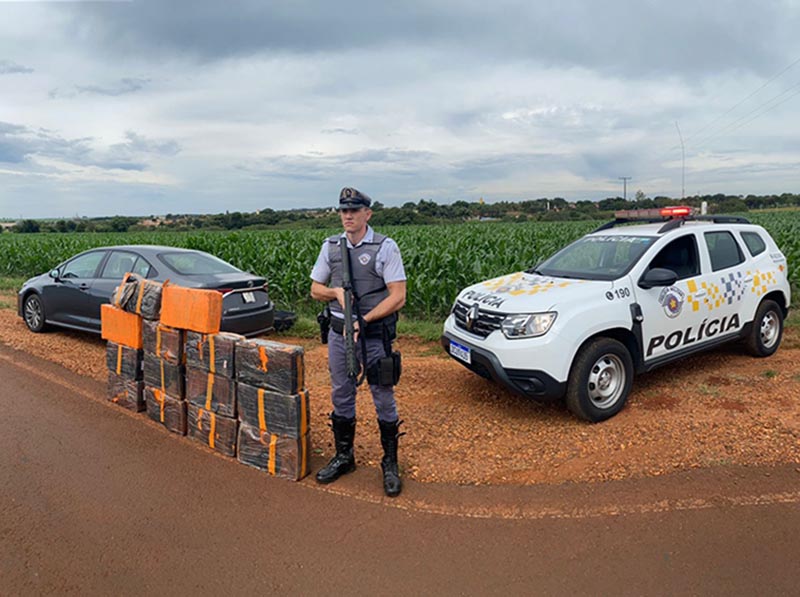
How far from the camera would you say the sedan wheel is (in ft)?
30.6

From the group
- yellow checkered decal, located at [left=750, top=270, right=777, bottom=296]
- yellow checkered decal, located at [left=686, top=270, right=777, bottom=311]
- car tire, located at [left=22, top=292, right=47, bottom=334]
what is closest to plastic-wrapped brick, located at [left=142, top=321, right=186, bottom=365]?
yellow checkered decal, located at [left=686, top=270, right=777, bottom=311]

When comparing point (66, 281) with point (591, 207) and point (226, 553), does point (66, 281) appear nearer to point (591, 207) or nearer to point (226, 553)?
point (226, 553)

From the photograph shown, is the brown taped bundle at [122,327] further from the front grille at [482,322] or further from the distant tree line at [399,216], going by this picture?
the distant tree line at [399,216]

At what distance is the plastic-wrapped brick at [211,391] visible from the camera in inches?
171

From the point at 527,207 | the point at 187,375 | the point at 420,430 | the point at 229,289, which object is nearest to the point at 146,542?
the point at 187,375

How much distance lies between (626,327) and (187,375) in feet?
12.9

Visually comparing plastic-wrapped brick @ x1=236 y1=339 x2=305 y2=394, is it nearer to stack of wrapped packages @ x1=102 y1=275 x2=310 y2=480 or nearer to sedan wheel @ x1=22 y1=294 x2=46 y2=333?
stack of wrapped packages @ x1=102 y1=275 x2=310 y2=480

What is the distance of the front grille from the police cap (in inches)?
74.9

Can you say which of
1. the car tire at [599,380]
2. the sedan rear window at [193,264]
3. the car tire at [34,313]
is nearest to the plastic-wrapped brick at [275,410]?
the car tire at [599,380]

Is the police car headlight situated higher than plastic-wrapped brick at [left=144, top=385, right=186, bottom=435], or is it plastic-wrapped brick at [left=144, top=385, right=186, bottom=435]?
the police car headlight

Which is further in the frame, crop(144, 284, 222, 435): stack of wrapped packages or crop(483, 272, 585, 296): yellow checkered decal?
crop(483, 272, 585, 296): yellow checkered decal

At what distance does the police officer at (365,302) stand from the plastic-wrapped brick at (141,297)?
6.22ft

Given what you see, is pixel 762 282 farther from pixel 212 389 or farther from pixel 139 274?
pixel 139 274

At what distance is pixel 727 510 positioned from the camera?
3.51 m
